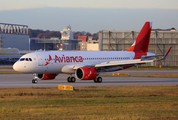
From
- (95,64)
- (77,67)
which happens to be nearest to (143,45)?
(95,64)

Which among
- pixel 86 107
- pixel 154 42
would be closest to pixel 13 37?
pixel 154 42

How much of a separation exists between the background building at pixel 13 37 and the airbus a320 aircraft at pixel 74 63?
144 metres

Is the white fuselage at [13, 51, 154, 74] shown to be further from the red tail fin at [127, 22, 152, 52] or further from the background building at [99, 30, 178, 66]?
the background building at [99, 30, 178, 66]

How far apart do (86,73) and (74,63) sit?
3.46 metres

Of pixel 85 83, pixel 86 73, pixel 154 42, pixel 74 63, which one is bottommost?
pixel 85 83

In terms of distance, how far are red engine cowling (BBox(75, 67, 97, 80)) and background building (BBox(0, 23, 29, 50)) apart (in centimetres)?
14707

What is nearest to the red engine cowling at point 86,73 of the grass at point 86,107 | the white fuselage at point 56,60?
the white fuselage at point 56,60

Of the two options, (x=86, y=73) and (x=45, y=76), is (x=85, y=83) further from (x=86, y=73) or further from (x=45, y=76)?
(x=45, y=76)

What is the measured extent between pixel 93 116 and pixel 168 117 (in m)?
3.91

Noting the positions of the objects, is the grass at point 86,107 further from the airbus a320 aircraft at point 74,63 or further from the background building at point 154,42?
the background building at point 154,42

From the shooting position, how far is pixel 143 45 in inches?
1934

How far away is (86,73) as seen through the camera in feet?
130

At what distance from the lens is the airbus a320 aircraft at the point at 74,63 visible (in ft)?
130

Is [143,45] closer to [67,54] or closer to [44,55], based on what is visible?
[67,54]
